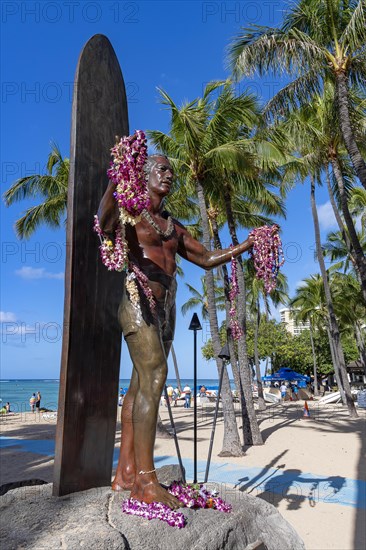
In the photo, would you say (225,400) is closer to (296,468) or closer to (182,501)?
(296,468)

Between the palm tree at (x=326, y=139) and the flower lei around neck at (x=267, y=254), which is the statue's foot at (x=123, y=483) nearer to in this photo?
the flower lei around neck at (x=267, y=254)

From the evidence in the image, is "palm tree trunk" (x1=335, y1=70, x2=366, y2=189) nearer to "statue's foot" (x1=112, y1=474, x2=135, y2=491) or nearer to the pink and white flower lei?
the pink and white flower lei

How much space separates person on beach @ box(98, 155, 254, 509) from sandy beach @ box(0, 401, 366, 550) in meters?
0.78

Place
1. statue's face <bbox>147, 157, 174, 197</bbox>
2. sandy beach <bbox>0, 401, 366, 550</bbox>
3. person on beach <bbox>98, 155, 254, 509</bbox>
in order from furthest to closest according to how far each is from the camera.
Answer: sandy beach <bbox>0, 401, 366, 550</bbox> → statue's face <bbox>147, 157, 174, 197</bbox> → person on beach <bbox>98, 155, 254, 509</bbox>

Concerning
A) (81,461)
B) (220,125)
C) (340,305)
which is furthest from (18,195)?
(340,305)

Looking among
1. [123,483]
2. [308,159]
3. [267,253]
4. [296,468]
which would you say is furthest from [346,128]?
[123,483]

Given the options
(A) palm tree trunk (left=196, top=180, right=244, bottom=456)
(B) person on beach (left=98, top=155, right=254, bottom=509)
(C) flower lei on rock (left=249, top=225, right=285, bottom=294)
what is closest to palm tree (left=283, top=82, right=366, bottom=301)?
(A) palm tree trunk (left=196, top=180, right=244, bottom=456)

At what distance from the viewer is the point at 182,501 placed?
2846 millimetres

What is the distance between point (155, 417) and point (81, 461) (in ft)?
2.30

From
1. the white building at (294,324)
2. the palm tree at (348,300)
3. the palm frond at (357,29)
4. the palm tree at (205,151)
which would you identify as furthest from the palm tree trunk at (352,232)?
the white building at (294,324)

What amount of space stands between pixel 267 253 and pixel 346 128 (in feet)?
26.1

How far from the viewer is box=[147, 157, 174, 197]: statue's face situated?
3.30 metres

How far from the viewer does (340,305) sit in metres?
32.6

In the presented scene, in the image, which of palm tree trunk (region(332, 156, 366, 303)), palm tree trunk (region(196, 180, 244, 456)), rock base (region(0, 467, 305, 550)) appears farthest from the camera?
palm tree trunk (region(332, 156, 366, 303))
